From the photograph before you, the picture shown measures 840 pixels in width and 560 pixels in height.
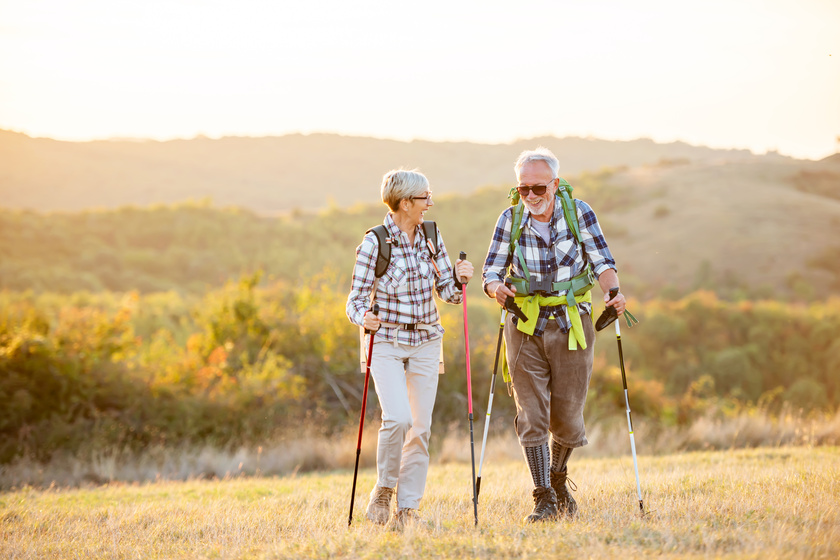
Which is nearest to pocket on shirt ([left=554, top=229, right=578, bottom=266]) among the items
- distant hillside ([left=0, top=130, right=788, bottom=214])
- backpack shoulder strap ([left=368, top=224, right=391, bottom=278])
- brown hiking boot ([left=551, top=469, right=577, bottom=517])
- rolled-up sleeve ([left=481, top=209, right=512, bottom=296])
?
rolled-up sleeve ([left=481, top=209, right=512, bottom=296])

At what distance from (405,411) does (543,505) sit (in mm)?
1185

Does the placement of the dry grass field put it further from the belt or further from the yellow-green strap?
the belt

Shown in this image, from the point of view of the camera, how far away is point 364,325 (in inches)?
210

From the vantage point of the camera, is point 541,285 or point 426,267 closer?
point 541,285

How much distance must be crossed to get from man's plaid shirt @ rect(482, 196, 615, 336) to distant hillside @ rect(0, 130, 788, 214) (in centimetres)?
6555

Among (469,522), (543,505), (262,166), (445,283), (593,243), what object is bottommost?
(469,522)

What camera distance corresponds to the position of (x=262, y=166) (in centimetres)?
11806

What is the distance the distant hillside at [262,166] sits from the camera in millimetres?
82062

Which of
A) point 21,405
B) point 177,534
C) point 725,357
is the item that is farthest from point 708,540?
point 725,357

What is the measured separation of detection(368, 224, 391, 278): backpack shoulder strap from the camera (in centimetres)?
549

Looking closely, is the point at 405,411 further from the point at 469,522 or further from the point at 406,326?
the point at 469,522

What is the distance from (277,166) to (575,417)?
11715cm

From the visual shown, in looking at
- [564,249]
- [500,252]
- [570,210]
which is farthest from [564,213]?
[500,252]

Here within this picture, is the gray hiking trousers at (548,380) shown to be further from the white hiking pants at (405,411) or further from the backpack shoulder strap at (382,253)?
the backpack shoulder strap at (382,253)
